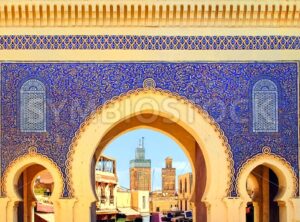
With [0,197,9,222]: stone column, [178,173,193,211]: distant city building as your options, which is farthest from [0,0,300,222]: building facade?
[178,173,193,211]: distant city building

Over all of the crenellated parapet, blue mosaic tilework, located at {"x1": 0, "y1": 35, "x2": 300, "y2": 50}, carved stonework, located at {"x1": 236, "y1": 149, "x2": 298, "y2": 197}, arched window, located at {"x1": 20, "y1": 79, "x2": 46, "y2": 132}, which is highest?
the crenellated parapet

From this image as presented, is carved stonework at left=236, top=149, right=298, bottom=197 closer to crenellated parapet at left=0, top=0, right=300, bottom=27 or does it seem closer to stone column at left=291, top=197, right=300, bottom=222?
stone column at left=291, top=197, right=300, bottom=222

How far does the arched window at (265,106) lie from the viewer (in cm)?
806

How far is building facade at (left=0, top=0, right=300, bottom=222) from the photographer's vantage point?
795 centimetres

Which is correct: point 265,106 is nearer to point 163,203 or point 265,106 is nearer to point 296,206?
point 296,206

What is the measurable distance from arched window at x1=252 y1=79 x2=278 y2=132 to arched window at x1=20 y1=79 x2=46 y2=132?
2.30m

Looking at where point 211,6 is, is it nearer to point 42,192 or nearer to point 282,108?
point 282,108

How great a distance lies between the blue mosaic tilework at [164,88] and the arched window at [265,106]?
5 cm

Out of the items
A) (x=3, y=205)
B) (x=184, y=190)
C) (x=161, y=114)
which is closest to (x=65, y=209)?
(x=3, y=205)

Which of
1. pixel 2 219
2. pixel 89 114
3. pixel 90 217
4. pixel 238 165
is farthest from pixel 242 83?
pixel 2 219

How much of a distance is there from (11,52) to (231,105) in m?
2.47

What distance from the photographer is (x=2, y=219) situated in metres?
7.84

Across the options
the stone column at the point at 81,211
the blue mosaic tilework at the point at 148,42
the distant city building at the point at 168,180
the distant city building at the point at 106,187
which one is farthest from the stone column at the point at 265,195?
the distant city building at the point at 168,180

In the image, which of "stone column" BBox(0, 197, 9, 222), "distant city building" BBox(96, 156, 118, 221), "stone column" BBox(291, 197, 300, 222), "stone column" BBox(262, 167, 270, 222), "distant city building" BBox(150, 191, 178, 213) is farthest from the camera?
"distant city building" BBox(150, 191, 178, 213)
